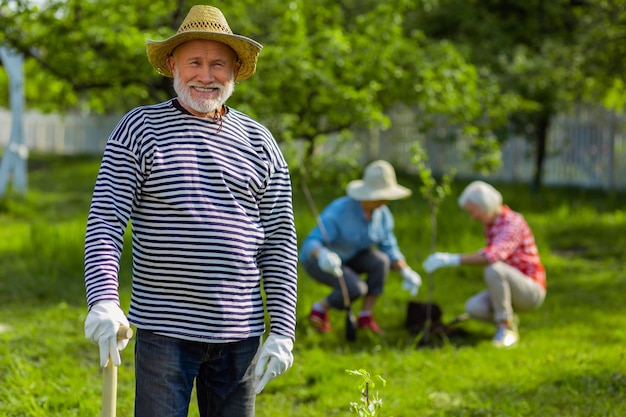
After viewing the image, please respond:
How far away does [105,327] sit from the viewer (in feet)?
8.37

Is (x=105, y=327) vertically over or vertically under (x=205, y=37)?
under

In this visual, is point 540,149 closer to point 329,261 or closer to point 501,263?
point 501,263

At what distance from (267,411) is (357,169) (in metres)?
3.22

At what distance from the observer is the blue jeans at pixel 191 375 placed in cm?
277

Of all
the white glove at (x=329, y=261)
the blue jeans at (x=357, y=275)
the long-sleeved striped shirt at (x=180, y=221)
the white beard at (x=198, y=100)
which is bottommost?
the blue jeans at (x=357, y=275)

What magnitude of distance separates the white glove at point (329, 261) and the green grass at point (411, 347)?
510 millimetres

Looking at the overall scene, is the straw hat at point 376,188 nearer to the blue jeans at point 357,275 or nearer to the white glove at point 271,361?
the blue jeans at point 357,275

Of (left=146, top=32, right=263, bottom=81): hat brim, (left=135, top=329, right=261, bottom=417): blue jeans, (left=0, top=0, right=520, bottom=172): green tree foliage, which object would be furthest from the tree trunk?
(left=135, top=329, right=261, bottom=417): blue jeans

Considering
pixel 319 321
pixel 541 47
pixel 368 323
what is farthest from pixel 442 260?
pixel 541 47

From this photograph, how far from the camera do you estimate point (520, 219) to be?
6.50m

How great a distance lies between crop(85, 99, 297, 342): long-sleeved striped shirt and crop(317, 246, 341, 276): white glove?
3225mm

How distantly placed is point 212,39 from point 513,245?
3.99 metres

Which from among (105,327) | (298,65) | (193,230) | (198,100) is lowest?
(105,327)

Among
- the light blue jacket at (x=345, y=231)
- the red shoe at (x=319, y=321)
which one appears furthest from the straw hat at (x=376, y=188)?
the red shoe at (x=319, y=321)
